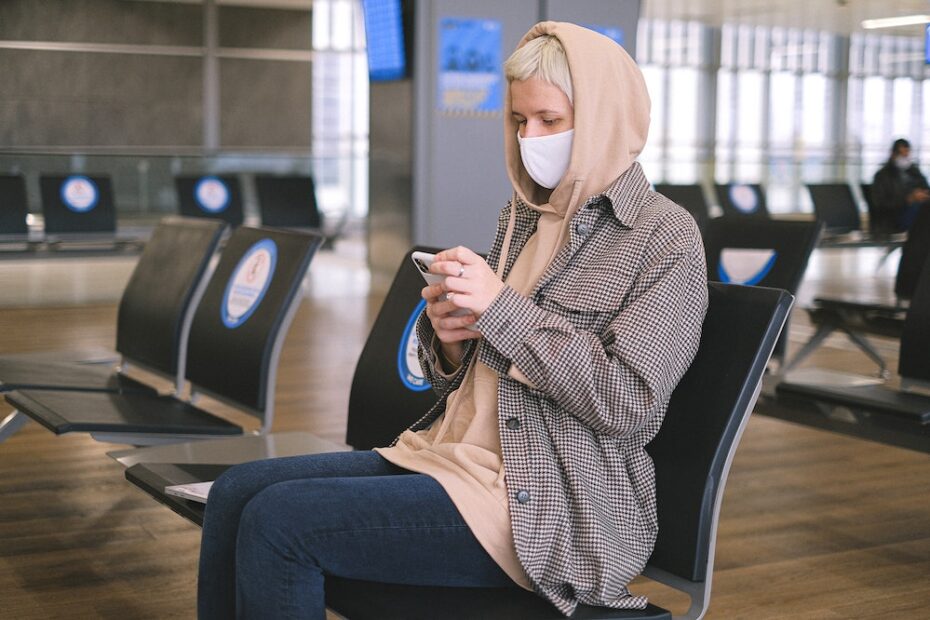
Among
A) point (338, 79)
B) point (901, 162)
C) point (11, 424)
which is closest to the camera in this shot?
point (11, 424)

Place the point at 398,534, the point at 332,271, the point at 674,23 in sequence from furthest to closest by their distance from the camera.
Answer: the point at 674,23 → the point at 332,271 → the point at 398,534

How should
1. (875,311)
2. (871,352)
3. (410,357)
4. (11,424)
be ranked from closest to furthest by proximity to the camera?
(410,357) < (11,424) < (875,311) < (871,352)

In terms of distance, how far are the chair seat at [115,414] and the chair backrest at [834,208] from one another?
8.76m

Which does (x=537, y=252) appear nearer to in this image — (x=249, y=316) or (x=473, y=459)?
(x=473, y=459)

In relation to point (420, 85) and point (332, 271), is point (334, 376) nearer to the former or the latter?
point (420, 85)

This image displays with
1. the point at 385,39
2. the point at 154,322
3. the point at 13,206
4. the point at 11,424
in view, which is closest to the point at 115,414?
the point at 154,322

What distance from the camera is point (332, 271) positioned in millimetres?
10305

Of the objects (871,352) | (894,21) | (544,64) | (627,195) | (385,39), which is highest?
(894,21)

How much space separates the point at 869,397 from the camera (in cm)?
292

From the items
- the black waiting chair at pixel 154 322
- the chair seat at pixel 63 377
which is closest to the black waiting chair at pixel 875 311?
the black waiting chair at pixel 154 322

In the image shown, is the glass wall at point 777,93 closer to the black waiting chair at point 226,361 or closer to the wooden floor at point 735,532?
the wooden floor at point 735,532

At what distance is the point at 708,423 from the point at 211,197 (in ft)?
27.3

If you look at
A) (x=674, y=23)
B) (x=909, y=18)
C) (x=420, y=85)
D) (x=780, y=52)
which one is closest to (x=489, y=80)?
(x=420, y=85)

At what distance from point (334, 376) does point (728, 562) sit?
9.18 ft
